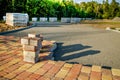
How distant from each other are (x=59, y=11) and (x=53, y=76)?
1771 inches

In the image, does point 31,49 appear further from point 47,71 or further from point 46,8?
point 46,8

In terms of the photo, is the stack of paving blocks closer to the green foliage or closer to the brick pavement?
the brick pavement

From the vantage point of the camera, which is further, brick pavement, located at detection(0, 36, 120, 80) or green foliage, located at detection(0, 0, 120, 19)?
green foliage, located at detection(0, 0, 120, 19)

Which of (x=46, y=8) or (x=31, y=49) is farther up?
(x=46, y=8)

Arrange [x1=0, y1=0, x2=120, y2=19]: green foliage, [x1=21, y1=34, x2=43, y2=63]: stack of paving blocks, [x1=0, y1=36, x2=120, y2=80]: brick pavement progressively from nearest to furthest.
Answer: [x1=0, y1=36, x2=120, y2=80]: brick pavement, [x1=21, y1=34, x2=43, y2=63]: stack of paving blocks, [x1=0, y1=0, x2=120, y2=19]: green foliage

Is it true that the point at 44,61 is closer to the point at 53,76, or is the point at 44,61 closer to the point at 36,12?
the point at 53,76

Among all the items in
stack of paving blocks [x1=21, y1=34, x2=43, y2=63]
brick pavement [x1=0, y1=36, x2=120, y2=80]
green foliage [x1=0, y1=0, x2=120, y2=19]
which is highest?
green foliage [x1=0, y1=0, x2=120, y2=19]

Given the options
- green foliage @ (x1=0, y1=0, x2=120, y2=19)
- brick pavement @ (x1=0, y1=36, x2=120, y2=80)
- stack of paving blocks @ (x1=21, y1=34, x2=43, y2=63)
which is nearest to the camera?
brick pavement @ (x1=0, y1=36, x2=120, y2=80)

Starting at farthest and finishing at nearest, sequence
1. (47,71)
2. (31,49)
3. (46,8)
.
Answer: (46,8) < (31,49) < (47,71)

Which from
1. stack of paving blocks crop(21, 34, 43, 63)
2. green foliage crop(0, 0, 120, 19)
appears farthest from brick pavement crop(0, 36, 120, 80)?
green foliage crop(0, 0, 120, 19)

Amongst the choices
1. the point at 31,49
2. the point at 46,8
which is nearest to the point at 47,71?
the point at 31,49

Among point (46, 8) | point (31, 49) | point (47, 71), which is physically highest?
point (46, 8)

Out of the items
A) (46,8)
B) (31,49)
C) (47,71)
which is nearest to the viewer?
(47,71)

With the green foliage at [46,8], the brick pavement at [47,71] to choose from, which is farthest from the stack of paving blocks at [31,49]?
the green foliage at [46,8]
